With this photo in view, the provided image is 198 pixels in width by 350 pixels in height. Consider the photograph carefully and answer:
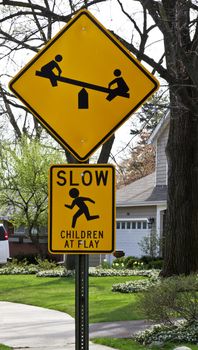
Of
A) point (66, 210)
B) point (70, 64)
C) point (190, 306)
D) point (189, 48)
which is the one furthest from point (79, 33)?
point (189, 48)

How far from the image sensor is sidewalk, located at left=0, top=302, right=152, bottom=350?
35.3 ft

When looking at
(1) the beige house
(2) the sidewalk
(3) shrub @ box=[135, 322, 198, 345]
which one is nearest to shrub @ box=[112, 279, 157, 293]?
(2) the sidewalk

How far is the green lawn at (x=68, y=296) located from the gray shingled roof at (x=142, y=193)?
8822mm

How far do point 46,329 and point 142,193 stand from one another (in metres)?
22.0

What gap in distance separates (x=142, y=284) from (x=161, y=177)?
14.5 metres

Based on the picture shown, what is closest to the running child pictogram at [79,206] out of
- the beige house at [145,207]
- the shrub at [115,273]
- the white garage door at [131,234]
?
the shrub at [115,273]

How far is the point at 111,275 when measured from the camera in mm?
24672

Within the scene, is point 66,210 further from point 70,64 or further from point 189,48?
point 189,48

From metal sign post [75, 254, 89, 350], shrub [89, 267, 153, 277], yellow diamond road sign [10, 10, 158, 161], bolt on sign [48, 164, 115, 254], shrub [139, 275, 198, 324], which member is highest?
yellow diamond road sign [10, 10, 158, 161]

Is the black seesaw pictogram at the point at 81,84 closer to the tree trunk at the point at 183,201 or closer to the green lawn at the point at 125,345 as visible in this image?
the green lawn at the point at 125,345

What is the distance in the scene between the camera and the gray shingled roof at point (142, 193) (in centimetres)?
3225

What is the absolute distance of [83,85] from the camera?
17.1 feet

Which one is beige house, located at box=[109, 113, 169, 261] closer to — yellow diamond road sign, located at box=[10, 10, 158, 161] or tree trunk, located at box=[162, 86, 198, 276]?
tree trunk, located at box=[162, 86, 198, 276]

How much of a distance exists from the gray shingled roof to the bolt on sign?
26.2 meters
